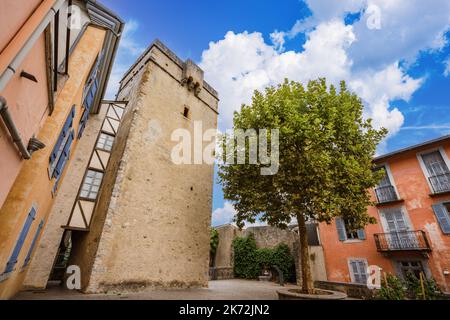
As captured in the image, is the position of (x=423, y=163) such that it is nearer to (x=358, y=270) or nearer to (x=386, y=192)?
(x=386, y=192)

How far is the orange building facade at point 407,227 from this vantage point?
9.86 metres

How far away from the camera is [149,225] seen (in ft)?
30.2

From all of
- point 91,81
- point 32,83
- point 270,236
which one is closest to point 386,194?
point 270,236

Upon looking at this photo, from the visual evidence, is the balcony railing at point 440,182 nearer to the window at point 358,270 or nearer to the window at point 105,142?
the window at point 358,270

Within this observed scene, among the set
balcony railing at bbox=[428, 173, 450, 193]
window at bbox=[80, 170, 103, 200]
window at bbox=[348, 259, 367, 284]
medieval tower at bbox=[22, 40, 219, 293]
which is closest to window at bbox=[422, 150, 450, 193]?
balcony railing at bbox=[428, 173, 450, 193]

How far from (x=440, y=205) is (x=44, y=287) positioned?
17.5 metres

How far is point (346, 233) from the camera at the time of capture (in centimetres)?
1280

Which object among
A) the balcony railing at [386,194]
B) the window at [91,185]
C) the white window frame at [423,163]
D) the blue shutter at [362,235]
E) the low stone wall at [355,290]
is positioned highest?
the white window frame at [423,163]

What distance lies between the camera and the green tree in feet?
24.0

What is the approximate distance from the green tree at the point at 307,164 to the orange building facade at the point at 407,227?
14.6 ft

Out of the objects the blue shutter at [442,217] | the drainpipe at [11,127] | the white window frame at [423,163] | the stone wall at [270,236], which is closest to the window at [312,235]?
the stone wall at [270,236]

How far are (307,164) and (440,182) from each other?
27.2 ft
